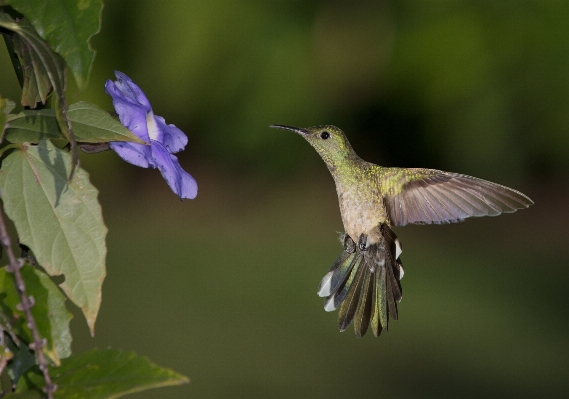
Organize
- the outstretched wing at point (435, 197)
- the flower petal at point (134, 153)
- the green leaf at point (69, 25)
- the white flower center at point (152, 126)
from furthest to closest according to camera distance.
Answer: the outstretched wing at point (435, 197) < the white flower center at point (152, 126) < the flower petal at point (134, 153) < the green leaf at point (69, 25)

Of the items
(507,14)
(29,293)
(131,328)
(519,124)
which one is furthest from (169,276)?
(29,293)

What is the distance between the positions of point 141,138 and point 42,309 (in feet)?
0.84

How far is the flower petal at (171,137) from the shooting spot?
132cm

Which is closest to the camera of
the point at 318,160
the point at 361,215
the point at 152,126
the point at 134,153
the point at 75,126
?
the point at 75,126

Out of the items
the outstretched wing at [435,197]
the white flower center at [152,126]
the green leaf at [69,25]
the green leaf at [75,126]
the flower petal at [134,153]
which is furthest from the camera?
the outstretched wing at [435,197]

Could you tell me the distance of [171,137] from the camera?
4.43 ft

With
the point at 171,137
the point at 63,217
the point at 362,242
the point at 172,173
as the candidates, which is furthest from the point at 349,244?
the point at 63,217

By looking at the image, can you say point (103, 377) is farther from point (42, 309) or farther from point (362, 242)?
point (362, 242)

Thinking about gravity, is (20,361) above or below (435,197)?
below

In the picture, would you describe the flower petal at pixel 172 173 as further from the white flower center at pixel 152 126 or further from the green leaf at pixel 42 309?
the green leaf at pixel 42 309

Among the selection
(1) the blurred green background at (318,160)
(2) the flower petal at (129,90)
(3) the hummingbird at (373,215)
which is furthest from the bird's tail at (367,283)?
(1) the blurred green background at (318,160)

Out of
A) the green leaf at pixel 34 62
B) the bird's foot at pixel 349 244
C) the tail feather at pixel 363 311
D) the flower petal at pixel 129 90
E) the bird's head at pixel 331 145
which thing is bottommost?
the tail feather at pixel 363 311

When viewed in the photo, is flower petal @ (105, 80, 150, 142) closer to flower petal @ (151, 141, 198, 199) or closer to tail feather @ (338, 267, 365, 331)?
flower petal @ (151, 141, 198, 199)

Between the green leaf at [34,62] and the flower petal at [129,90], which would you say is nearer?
the green leaf at [34,62]
